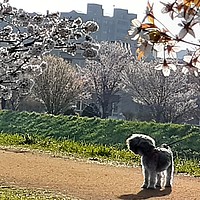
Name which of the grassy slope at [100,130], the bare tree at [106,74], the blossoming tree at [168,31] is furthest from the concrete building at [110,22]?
the blossoming tree at [168,31]

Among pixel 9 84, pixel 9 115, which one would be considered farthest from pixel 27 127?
pixel 9 84

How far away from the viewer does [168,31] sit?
2025 mm

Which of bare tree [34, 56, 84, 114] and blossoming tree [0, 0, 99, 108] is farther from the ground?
bare tree [34, 56, 84, 114]

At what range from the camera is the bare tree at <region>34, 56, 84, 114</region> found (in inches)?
1503

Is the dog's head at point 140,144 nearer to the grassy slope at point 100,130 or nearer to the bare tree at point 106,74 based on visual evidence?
the grassy slope at point 100,130

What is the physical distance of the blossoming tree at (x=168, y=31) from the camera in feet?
6.52

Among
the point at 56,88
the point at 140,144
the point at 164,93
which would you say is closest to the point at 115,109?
the point at 164,93

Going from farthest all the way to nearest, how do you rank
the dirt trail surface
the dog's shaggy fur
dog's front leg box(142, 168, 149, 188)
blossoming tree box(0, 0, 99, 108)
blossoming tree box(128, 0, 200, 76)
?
dog's front leg box(142, 168, 149, 188) → the dirt trail surface → the dog's shaggy fur → blossoming tree box(0, 0, 99, 108) → blossoming tree box(128, 0, 200, 76)

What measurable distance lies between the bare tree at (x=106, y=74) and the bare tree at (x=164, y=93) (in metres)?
3.15

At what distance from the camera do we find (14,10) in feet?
31.0

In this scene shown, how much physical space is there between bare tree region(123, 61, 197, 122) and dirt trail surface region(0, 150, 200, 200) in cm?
2771

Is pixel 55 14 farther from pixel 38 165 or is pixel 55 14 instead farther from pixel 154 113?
pixel 154 113

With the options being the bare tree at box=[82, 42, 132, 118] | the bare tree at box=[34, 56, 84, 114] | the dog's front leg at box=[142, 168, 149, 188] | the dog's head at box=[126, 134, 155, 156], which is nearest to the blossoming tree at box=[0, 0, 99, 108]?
the dog's head at box=[126, 134, 155, 156]

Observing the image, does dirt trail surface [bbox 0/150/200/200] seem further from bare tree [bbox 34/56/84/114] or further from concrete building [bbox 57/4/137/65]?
concrete building [bbox 57/4/137/65]
